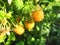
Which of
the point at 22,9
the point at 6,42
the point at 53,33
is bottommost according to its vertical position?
the point at 53,33

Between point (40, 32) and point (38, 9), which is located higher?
point (38, 9)

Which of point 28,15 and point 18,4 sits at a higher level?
point 18,4

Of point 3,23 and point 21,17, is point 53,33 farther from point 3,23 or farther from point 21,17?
point 3,23

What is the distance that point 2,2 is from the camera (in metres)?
1.89

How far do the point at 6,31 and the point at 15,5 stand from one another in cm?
27

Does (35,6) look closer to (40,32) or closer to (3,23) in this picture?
(3,23)

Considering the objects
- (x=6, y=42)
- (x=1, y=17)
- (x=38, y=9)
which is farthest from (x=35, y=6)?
(x=6, y=42)

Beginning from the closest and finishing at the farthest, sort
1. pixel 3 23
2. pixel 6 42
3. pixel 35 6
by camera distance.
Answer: pixel 3 23 → pixel 35 6 → pixel 6 42

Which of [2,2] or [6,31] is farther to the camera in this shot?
[2,2]

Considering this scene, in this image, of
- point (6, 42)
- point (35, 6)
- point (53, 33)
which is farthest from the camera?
point (53, 33)

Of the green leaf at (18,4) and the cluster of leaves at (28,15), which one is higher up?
the green leaf at (18,4)

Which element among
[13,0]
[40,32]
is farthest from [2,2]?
[40,32]

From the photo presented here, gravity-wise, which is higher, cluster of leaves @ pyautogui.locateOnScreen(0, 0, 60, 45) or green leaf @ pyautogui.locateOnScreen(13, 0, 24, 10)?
green leaf @ pyautogui.locateOnScreen(13, 0, 24, 10)

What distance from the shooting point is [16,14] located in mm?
1924
